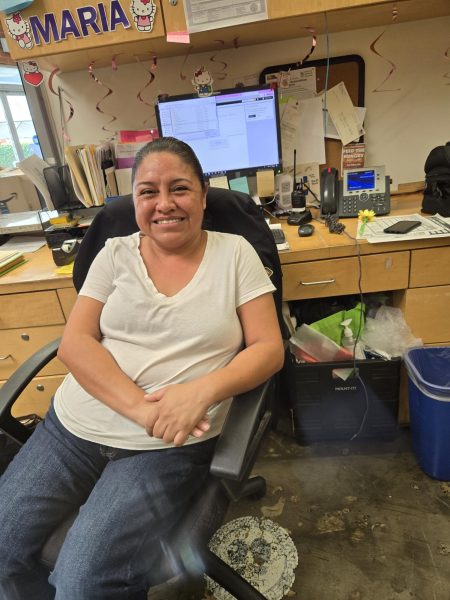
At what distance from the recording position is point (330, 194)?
5.44 feet

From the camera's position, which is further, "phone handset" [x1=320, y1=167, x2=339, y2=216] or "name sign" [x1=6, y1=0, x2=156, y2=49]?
"phone handset" [x1=320, y1=167, x2=339, y2=216]

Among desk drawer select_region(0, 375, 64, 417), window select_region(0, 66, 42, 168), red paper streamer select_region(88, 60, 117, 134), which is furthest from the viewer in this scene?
window select_region(0, 66, 42, 168)

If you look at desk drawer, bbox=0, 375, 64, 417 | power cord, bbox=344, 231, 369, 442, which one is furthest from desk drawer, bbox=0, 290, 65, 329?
power cord, bbox=344, 231, 369, 442

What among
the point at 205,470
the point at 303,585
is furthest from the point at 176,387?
the point at 303,585

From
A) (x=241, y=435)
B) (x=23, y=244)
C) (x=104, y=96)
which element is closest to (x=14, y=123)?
(x=104, y=96)

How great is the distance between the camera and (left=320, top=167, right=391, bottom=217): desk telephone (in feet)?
5.41

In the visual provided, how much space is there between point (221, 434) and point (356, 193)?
123 centimetres

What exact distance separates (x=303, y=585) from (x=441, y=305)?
102 cm

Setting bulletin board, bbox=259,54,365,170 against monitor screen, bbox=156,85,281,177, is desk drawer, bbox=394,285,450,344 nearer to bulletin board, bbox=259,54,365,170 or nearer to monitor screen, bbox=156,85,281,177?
monitor screen, bbox=156,85,281,177

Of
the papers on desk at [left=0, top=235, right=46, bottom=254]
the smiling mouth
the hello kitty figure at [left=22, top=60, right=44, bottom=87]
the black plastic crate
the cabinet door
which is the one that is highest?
the cabinet door

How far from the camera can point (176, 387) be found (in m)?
0.95

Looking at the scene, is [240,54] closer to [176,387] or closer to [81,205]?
[81,205]

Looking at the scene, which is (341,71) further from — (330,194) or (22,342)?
(22,342)

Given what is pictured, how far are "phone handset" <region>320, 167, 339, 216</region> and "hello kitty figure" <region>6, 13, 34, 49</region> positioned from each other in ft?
3.91
